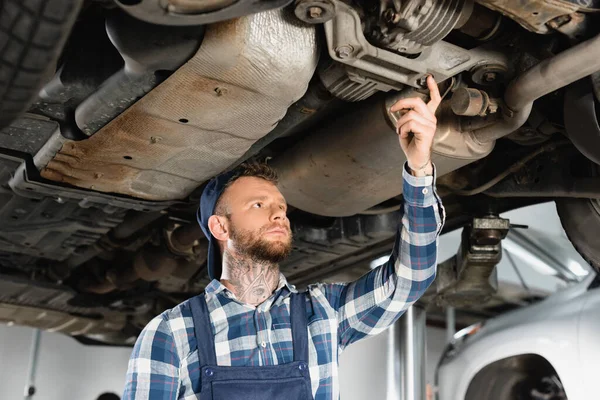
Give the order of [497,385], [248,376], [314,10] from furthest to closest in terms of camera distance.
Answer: [497,385]
[248,376]
[314,10]

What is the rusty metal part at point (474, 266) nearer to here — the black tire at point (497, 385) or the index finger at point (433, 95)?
the black tire at point (497, 385)

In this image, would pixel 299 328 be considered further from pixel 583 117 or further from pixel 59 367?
pixel 59 367

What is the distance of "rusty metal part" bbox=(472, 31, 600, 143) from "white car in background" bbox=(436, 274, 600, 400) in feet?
4.91

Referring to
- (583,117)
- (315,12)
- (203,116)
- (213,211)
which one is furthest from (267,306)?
(583,117)

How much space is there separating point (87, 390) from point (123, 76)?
4.68m

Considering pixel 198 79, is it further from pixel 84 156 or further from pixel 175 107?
pixel 84 156

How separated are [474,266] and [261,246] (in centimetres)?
138

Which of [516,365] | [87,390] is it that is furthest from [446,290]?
[87,390]

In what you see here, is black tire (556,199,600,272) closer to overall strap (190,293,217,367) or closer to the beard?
the beard

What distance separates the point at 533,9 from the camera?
1414 millimetres

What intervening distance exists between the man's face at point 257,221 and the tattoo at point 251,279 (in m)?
0.02

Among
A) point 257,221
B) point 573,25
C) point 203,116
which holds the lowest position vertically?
point 257,221

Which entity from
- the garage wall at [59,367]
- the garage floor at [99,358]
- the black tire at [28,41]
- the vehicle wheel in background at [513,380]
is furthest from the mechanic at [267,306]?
the garage wall at [59,367]

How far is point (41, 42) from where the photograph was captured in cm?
113
